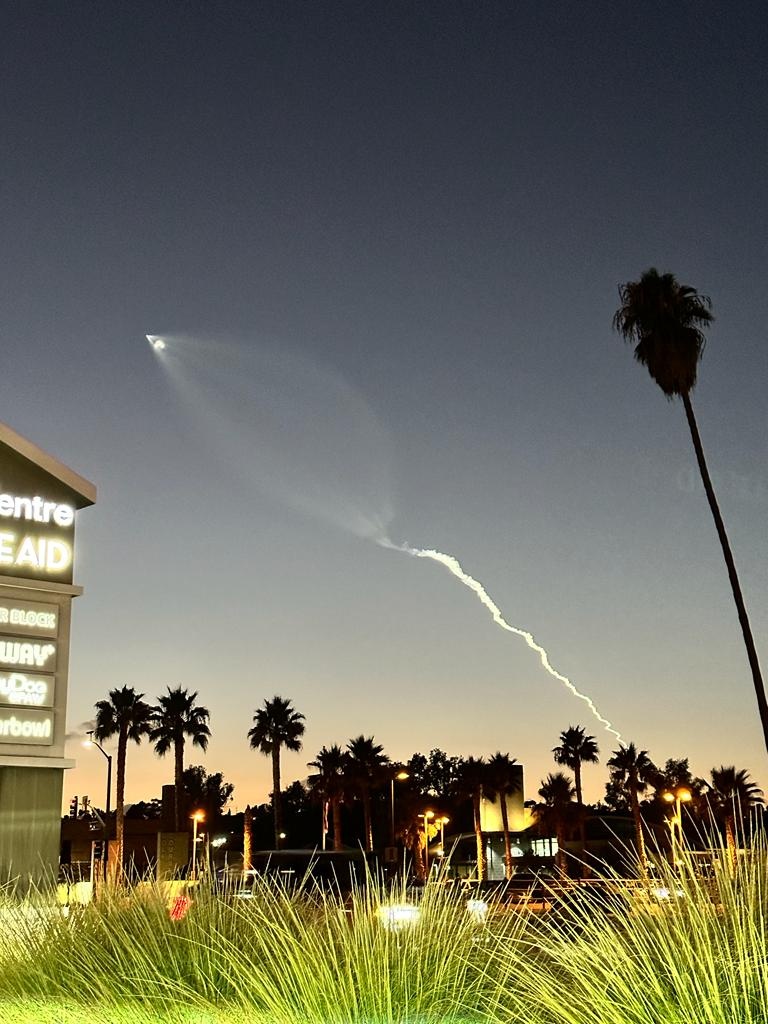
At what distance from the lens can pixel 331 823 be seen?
9506cm

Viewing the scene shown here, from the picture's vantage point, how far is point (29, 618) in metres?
19.2

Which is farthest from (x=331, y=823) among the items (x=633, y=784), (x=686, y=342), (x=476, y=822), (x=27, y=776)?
(x=27, y=776)

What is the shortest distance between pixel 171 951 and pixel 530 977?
3.74m

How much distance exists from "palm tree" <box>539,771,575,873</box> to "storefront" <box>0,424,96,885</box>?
6640 cm

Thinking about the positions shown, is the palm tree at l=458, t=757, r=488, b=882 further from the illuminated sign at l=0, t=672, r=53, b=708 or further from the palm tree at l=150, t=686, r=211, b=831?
the illuminated sign at l=0, t=672, r=53, b=708

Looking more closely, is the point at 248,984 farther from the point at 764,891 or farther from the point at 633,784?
the point at 633,784

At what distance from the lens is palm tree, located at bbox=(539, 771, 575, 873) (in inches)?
3211

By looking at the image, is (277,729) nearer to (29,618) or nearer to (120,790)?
(120,790)

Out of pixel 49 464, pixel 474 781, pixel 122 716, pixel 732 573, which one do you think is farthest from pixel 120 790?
pixel 49 464

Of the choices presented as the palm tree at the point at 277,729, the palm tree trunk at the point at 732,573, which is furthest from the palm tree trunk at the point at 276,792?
the palm tree trunk at the point at 732,573

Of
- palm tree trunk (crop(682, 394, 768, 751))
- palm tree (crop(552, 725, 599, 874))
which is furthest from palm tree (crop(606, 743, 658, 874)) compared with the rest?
palm tree trunk (crop(682, 394, 768, 751))

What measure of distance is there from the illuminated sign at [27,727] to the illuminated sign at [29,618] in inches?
52.3

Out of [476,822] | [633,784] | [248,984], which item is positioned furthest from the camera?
[633,784]

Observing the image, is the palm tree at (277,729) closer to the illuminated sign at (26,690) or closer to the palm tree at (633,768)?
the palm tree at (633,768)
